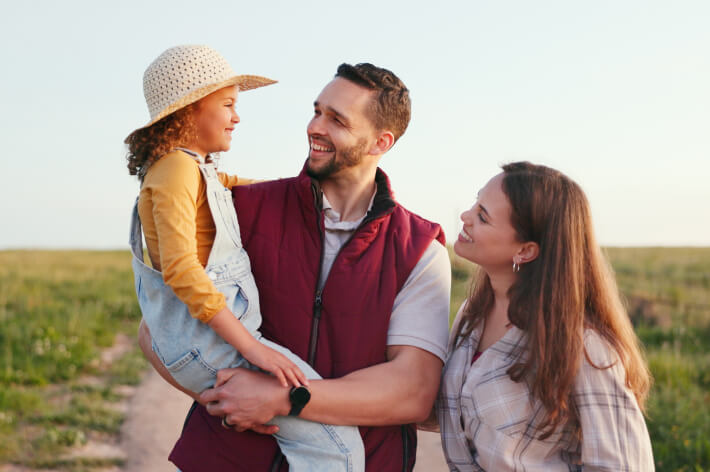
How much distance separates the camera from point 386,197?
348cm

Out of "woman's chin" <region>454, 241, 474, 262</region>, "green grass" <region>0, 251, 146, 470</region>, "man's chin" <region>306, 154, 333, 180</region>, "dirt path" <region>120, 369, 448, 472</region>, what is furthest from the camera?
"green grass" <region>0, 251, 146, 470</region>

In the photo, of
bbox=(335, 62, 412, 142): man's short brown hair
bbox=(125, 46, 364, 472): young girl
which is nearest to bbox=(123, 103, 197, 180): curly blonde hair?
bbox=(125, 46, 364, 472): young girl

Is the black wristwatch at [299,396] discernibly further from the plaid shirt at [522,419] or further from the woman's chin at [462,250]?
the woman's chin at [462,250]

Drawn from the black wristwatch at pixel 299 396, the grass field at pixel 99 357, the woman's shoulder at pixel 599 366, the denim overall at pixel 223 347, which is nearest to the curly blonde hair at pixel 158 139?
the denim overall at pixel 223 347

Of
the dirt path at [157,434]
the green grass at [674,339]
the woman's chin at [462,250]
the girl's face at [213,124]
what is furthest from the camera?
the dirt path at [157,434]

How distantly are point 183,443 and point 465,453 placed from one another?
1.25 metres

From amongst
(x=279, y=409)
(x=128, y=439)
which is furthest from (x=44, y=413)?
(x=279, y=409)

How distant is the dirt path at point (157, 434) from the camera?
6.41 m

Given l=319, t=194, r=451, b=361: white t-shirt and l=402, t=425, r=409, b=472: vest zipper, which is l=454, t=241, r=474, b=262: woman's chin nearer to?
l=319, t=194, r=451, b=361: white t-shirt

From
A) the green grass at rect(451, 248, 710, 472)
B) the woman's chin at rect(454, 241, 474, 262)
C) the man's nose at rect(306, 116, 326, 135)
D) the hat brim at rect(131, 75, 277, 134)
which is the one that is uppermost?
the hat brim at rect(131, 75, 277, 134)

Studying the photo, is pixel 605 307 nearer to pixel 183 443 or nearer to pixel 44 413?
pixel 183 443

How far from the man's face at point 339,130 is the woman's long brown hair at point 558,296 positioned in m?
0.77

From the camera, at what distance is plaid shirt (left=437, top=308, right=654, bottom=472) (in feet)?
9.11

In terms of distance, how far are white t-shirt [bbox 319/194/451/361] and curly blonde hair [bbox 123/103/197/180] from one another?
0.73 meters
